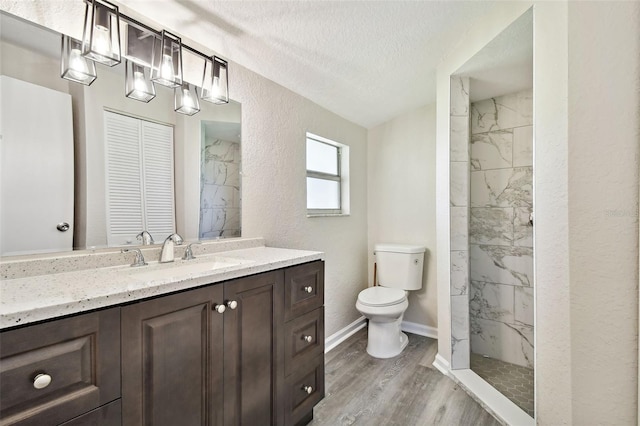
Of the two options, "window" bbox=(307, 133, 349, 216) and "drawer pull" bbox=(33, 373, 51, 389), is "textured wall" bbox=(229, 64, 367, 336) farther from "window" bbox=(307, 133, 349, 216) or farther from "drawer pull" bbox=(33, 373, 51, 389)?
"drawer pull" bbox=(33, 373, 51, 389)

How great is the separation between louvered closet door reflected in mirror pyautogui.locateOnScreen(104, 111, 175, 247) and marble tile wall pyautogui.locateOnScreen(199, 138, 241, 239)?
0.59 ft

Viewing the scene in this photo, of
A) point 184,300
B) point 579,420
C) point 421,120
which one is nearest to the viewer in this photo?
point 184,300

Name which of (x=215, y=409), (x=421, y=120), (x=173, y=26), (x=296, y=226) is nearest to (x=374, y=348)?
(x=296, y=226)

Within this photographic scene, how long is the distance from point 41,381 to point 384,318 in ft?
6.58

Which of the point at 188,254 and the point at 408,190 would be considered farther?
the point at 408,190

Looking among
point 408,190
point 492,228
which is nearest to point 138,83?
point 408,190

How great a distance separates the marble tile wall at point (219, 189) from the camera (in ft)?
5.24

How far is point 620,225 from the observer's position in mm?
1015

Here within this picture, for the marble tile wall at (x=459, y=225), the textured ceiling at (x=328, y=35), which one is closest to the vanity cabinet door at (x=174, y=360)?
the textured ceiling at (x=328, y=35)

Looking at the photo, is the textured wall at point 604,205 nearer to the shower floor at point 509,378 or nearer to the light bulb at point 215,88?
the shower floor at point 509,378

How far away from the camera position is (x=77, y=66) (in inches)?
44.4

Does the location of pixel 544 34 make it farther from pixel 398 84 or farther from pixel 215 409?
pixel 215 409

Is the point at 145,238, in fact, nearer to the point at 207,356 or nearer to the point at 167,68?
the point at 207,356

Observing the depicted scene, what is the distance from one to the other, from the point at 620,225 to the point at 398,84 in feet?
5.52
